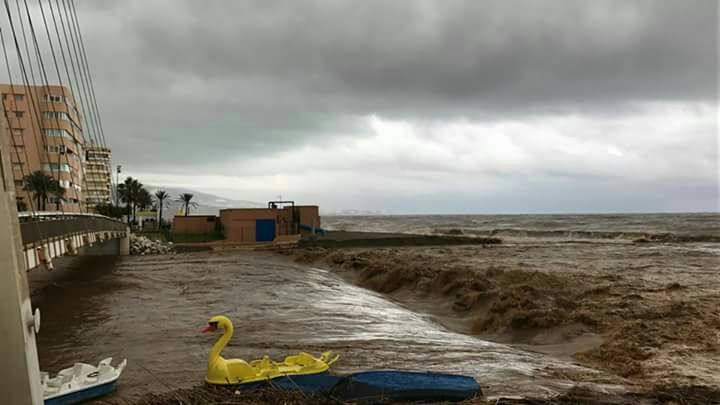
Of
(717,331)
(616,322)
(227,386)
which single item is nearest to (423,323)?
(616,322)

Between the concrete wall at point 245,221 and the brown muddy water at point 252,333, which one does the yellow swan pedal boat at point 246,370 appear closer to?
the brown muddy water at point 252,333

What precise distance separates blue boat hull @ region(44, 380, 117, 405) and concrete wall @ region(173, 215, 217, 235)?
2147 inches

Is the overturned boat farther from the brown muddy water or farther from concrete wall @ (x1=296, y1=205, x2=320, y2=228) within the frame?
concrete wall @ (x1=296, y1=205, x2=320, y2=228)

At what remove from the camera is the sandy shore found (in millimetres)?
9031

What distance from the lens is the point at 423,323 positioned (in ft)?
42.0

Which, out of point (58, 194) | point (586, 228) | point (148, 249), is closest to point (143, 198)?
point (148, 249)

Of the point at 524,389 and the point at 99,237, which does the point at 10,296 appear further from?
the point at 99,237

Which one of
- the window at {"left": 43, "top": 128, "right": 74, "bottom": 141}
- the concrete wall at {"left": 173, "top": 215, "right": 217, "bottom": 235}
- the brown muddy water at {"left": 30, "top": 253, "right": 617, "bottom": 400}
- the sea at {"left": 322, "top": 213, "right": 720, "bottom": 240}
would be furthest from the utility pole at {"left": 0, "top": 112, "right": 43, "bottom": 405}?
the window at {"left": 43, "top": 128, "right": 74, "bottom": 141}

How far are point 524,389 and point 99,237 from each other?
24.1 m

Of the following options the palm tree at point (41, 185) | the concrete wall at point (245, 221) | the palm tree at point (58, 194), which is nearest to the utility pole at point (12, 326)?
the palm tree at point (58, 194)

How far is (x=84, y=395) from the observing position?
5918 mm

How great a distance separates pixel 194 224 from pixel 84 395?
5630cm

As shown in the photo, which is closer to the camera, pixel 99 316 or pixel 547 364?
pixel 547 364

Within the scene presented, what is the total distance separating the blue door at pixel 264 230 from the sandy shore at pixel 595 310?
86.5 feet
